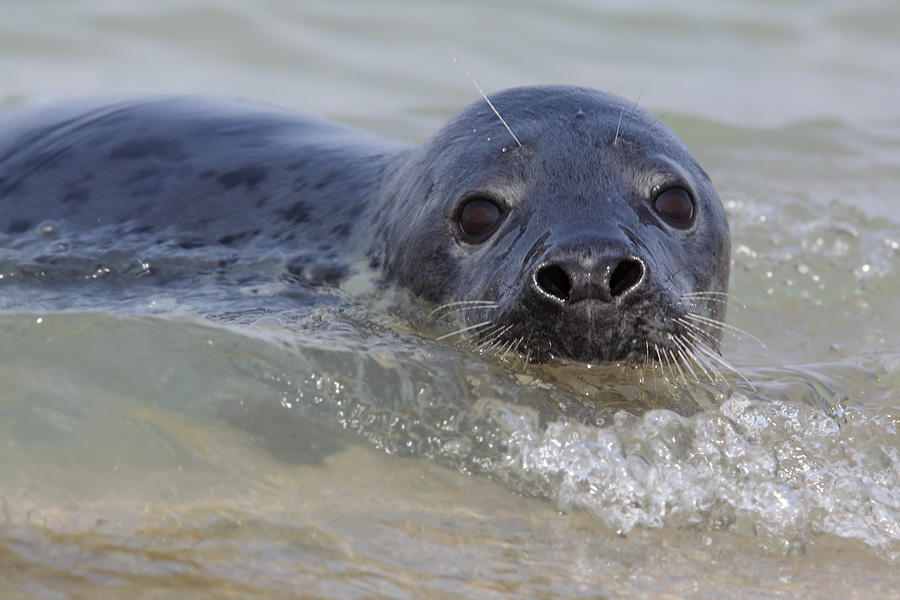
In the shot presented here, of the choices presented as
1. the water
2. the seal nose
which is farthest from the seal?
the water

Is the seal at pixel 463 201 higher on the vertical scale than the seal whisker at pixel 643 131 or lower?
lower

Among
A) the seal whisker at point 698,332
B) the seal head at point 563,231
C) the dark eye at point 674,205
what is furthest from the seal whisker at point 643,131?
the seal whisker at point 698,332

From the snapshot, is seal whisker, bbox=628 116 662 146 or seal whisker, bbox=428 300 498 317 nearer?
seal whisker, bbox=428 300 498 317

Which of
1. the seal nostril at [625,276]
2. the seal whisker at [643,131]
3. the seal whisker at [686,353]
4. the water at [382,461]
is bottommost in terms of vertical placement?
the water at [382,461]

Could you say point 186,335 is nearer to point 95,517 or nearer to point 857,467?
point 95,517

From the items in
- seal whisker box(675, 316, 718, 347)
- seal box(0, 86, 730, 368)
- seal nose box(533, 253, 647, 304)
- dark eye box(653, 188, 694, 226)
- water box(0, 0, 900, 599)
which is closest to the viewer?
water box(0, 0, 900, 599)

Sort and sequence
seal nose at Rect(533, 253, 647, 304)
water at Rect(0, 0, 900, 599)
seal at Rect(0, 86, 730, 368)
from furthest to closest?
seal at Rect(0, 86, 730, 368) → seal nose at Rect(533, 253, 647, 304) → water at Rect(0, 0, 900, 599)

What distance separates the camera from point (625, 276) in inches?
→ 111

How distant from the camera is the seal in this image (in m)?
2.90

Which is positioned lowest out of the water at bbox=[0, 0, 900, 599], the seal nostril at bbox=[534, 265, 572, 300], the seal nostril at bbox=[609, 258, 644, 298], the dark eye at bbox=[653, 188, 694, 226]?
the water at bbox=[0, 0, 900, 599]

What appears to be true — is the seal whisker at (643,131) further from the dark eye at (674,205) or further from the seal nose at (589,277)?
the seal nose at (589,277)

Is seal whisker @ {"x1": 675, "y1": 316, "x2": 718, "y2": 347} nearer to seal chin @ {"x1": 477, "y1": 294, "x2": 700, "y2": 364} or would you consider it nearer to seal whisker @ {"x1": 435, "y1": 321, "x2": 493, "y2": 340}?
seal chin @ {"x1": 477, "y1": 294, "x2": 700, "y2": 364}

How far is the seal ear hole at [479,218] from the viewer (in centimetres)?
333

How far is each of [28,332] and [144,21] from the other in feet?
24.9
